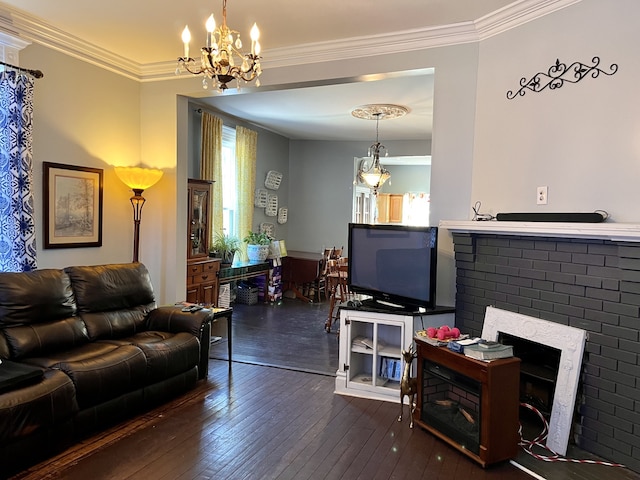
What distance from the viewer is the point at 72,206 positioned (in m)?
4.03

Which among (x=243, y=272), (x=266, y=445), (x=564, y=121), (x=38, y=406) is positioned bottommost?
(x=266, y=445)

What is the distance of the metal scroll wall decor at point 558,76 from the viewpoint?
2662 millimetres

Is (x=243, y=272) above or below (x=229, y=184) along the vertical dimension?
below

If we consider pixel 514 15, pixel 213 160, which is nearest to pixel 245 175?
pixel 213 160

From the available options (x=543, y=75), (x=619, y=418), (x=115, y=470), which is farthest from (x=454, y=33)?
(x=115, y=470)

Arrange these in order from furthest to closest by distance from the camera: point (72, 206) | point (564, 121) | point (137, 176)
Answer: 1. point (137, 176)
2. point (72, 206)
3. point (564, 121)

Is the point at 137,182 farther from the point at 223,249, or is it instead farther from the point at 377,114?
the point at 377,114

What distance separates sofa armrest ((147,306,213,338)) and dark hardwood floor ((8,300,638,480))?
1.58 ft

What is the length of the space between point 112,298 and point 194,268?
158 centimetres

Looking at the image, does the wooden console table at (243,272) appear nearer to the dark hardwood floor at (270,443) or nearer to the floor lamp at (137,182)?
the floor lamp at (137,182)

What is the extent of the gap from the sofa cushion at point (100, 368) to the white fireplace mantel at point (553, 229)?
2.39 metres

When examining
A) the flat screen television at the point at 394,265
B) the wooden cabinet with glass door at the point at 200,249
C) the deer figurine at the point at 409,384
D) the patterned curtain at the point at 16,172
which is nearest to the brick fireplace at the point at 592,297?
the flat screen television at the point at 394,265

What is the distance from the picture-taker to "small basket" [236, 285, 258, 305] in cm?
687

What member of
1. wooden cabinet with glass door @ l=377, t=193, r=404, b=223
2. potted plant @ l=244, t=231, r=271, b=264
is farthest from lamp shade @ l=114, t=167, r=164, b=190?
wooden cabinet with glass door @ l=377, t=193, r=404, b=223
